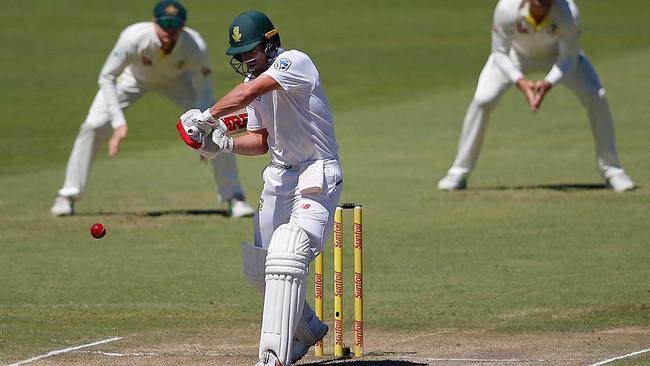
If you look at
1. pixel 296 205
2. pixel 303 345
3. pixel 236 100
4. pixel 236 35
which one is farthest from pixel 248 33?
pixel 303 345

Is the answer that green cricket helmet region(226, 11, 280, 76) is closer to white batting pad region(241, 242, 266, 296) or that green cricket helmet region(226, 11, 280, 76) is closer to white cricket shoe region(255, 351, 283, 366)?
white batting pad region(241, 242, 266, 296)

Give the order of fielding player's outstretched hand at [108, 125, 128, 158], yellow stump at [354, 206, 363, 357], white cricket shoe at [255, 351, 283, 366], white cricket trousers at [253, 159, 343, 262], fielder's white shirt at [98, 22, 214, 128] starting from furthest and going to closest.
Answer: fielder's white shirt at [98, 22, 214, 128], fielding player's outstretched hand at [108, 125, 128, 158], yellow stump at [354, 206, 363, 357], white cricket trousers at [253, 159, 343, 262], white cricket shoe at [255, 351, 283, 366]

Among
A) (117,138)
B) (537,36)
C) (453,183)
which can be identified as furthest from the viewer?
(453,183)

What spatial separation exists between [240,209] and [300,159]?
21.5ft

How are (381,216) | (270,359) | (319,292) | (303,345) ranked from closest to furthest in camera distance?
(270,359), (303,345), (319,292), (381,216)

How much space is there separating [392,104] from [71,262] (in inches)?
534

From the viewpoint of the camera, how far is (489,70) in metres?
15.3

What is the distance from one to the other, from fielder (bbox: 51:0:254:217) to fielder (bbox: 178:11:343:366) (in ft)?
18.5

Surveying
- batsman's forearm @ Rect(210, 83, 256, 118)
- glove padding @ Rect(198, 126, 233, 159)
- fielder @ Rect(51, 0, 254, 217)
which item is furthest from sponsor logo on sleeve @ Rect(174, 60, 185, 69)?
batsman's forearm @ Rect(210, 83, 256, 118)

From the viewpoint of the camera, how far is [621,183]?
15.1 m

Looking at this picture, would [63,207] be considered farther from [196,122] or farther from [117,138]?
[196,122]

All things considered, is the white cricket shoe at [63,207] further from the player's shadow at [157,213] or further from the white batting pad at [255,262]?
the white batting pad at [255,262]

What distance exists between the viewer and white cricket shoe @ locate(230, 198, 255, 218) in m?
13.9

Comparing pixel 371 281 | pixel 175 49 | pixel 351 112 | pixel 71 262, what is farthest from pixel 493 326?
pixel 351 112
